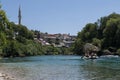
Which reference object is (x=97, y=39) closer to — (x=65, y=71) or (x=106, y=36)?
(x=106, y=36)

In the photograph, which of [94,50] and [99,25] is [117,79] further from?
[99,25]

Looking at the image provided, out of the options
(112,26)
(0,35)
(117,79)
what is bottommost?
(117,79)

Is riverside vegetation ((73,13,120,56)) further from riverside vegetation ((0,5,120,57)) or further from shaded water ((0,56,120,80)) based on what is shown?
shaded water ((0,56,120,80))

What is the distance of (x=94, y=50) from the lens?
138000mm

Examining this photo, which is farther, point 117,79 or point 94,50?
point 94,50

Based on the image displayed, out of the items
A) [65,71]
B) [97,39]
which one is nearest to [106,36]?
[97,39]

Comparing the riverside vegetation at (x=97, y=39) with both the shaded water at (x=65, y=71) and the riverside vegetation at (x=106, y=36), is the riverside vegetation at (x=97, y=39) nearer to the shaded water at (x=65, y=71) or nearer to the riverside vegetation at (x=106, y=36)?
the riverside vegetation at (x=106, y=36)

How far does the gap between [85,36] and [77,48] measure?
30.0 ft

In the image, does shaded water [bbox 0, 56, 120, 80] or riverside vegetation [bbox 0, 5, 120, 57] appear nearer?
shaded water [bbox 0, 56, 120, 80]

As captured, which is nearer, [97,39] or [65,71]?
[65,71]

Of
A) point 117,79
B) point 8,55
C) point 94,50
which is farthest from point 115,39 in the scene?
point 117,79

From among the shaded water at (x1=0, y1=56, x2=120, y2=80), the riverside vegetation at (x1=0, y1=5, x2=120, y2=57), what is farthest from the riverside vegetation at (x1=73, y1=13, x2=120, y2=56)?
the shaded water at (x1=0, y1=56, x2=120, y2=80)

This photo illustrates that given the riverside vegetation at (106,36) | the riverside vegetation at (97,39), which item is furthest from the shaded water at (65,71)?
the riverside vegetation at (106,36)

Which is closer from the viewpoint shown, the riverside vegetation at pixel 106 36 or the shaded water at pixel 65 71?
the shaded water at pixel 65 71
